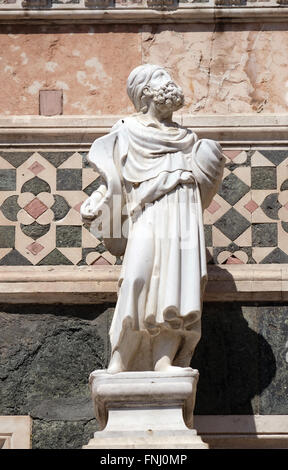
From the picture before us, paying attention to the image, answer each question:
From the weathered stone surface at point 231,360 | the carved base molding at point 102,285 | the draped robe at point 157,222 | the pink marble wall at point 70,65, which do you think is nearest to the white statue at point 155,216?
the draped robe at point 157,222

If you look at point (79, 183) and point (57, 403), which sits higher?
point (79, 183)

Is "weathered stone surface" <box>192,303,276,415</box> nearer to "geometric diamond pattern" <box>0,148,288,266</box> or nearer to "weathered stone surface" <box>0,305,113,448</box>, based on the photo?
"geometric diamond pattern" <box>0,148,288,266</box>

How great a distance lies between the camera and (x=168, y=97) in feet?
28.7

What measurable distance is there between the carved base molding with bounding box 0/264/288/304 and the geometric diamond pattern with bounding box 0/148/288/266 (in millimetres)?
92

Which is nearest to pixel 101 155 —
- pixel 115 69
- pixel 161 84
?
pixel 161 84

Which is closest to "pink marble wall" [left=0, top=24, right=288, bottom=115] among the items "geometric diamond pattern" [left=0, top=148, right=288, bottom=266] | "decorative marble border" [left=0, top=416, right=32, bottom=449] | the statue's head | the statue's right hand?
Answer: "geometric diamond pattern" [left=0, top=148, right=288, bottom=266]

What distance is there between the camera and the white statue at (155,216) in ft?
27.2

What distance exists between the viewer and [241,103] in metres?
9.53

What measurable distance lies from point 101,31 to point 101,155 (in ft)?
3.69

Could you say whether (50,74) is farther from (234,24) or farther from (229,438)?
(229,438)

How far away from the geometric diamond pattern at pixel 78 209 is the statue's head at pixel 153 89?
0.61m

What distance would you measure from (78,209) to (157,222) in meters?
0.88

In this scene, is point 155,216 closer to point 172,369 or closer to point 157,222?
point 157,222

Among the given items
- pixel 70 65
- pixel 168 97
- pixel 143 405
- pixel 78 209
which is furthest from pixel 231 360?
pixel 70 65
